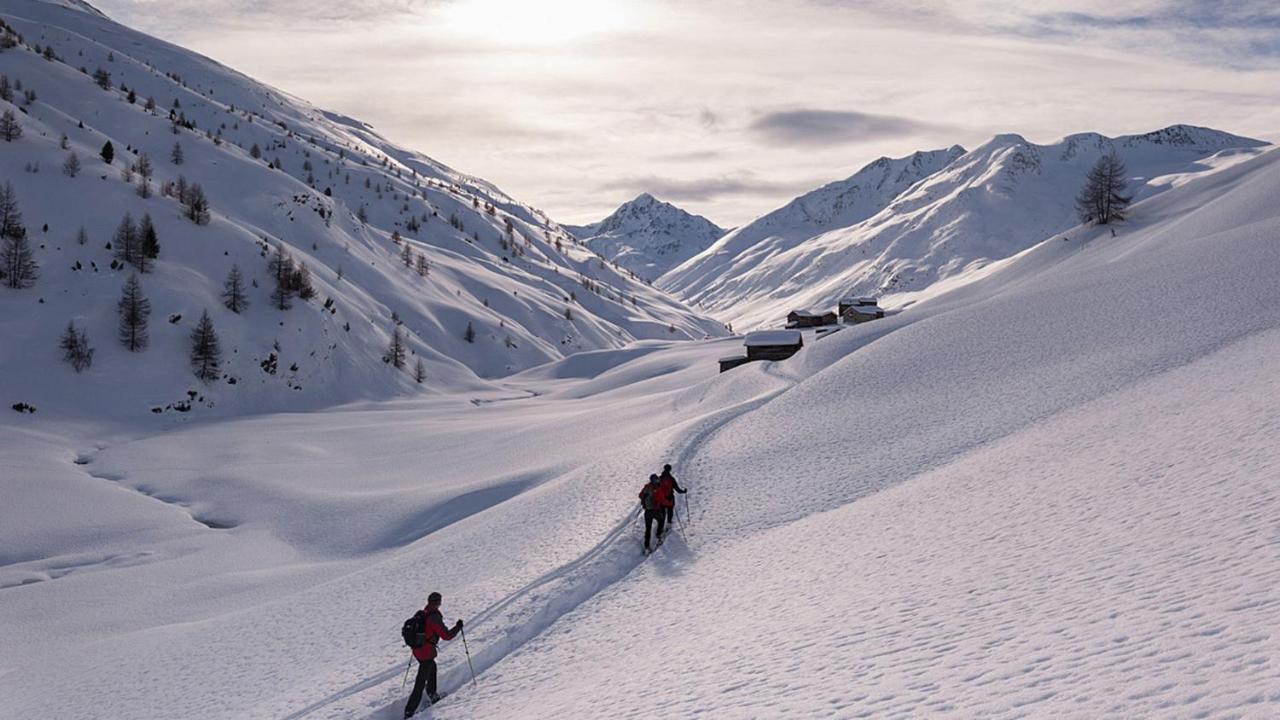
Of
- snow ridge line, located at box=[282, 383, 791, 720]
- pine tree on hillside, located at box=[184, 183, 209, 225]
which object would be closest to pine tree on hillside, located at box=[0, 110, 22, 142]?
pine tree on hillside, located at box=[184, 183, 209, 225]

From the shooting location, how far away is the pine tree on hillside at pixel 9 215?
199ft

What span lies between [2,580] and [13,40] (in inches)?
4179

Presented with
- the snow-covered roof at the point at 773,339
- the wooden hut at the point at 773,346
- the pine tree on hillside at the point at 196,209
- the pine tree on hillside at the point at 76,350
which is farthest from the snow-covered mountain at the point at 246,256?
the wooden hut at the point at 773,346

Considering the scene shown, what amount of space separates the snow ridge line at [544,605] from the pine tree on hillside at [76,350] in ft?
165

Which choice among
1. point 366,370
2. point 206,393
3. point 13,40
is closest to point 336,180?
point 13,40

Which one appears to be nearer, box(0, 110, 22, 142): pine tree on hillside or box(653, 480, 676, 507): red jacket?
box(653, 480, 676, 507): red jacket

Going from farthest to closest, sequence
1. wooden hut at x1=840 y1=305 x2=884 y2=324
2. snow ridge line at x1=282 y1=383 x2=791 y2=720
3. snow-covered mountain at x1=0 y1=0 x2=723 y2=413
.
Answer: wooden hut at x1=840 y1=305 x2=884 y2=324
snow-covered mountain at x1=0 y1=0 x2=723 y2=413
snow ridge line at x1=282 y1=383 x2=791 y2=720

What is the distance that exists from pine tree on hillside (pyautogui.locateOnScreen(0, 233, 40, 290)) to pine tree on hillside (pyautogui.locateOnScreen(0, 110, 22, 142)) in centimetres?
1784

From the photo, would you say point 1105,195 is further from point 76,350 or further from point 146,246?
point 76,350

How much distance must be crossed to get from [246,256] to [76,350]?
2171cm

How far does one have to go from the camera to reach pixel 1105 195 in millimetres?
78812

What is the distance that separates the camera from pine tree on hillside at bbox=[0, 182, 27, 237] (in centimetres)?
6066

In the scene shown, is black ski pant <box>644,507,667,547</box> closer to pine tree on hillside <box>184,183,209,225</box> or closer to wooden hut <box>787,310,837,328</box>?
pine tree on hillside <box>184,183,209,225</box>

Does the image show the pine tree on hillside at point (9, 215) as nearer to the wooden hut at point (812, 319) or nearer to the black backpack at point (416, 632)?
the black backpack at point (416, 632)
